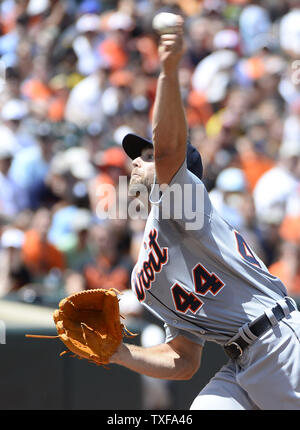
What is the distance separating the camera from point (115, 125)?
8117 mm

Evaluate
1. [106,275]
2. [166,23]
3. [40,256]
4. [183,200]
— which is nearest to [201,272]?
[183,200]

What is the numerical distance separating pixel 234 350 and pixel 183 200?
653 mm

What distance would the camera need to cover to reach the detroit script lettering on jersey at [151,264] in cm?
299

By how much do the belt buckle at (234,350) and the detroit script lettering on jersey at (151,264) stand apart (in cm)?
40

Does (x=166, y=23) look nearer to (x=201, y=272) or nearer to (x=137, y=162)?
(x=137, y=162)

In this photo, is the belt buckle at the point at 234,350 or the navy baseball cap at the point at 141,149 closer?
the belt buckle at the point at 234,350

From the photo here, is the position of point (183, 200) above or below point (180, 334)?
above

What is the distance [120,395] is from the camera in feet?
16.6

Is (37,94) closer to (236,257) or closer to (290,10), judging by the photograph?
(290,10)

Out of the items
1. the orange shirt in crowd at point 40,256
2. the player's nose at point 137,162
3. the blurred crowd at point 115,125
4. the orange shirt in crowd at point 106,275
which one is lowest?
the orange shirt in crowd at point 40,256

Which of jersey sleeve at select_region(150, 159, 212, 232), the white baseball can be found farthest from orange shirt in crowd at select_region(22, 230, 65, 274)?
the white baseball

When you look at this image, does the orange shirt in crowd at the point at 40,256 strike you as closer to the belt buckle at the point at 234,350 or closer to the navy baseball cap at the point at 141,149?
the navy baseball cap at the point at 141,149

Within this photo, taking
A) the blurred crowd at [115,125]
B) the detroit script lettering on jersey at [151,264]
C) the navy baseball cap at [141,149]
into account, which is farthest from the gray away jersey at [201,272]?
the blurred crowd at [115,125]

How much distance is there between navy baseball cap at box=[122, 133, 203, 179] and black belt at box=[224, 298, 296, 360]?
26.3 inches
